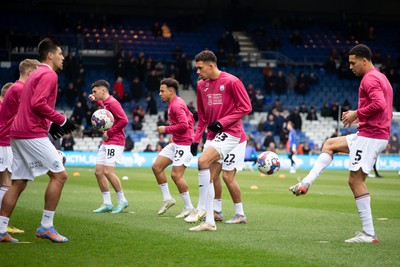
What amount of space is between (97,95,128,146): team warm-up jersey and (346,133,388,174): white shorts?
6092mm

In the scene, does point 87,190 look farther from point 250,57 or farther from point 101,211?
point 250,57

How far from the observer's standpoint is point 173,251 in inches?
376

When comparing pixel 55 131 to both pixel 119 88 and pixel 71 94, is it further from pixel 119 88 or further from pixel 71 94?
pixel 119 88

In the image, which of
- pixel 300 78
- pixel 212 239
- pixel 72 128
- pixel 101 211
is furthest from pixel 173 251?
pixel 300 78

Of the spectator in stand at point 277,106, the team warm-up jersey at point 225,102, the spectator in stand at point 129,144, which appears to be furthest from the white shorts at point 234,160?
the spectator in stand at point 277,106

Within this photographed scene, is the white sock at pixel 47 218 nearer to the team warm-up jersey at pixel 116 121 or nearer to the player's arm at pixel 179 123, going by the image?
the player's arm at pixel 179 123

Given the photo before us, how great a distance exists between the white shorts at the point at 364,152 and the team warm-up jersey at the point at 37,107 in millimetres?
3993

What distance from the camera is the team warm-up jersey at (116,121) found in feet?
50.3

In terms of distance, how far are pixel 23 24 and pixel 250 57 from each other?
14.0 metres

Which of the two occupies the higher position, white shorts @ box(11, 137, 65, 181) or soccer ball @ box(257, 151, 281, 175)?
white shorts @ box(11, 137, 65, 181)

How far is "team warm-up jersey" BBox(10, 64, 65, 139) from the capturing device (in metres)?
9.83

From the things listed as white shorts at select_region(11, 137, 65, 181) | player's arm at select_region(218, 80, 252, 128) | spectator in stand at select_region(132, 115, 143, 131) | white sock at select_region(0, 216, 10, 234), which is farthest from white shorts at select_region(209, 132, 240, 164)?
spectator in stand at select_region(132, 115, 143, 131)

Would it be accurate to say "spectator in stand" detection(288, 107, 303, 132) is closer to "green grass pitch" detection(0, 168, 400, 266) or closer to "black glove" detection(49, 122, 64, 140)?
"green grass pitch" detection(0, 168, 400, 266)

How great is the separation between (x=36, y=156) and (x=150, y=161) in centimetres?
2725
